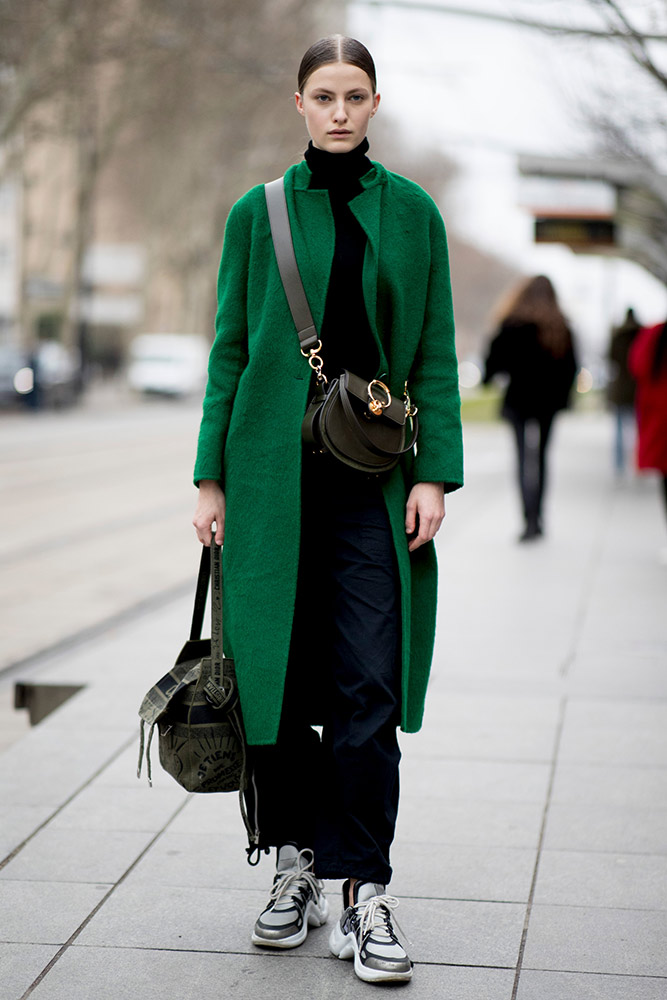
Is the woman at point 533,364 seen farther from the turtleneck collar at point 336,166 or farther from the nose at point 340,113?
the nose at point 340,113

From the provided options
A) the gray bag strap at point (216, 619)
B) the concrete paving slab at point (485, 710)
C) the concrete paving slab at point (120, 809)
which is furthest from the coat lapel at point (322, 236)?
the concrete paving slab at point (485, 710)

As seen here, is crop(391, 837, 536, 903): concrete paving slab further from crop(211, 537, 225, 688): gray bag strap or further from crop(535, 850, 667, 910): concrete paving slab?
crop(211, 537, 225, 688): gray bag strap

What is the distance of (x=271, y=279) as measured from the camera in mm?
3227

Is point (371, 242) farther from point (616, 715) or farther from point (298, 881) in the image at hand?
point (616, 715)

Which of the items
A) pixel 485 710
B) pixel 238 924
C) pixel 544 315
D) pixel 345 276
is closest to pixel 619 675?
pixel 485 710

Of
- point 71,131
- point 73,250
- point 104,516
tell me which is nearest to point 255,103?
point 73,250

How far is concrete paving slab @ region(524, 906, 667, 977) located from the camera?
3.22 meters

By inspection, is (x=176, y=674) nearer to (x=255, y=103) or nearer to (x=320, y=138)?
(x=320, y=138)

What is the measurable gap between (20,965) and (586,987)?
117 centimetres

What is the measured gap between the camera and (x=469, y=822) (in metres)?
4.27

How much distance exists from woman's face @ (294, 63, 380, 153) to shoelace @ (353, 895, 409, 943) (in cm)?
158

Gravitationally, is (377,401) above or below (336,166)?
below

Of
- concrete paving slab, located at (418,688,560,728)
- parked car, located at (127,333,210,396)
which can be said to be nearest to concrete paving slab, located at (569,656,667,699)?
concrete paving slab, located at (418,688,560,728)

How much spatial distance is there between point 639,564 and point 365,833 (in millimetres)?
6988
